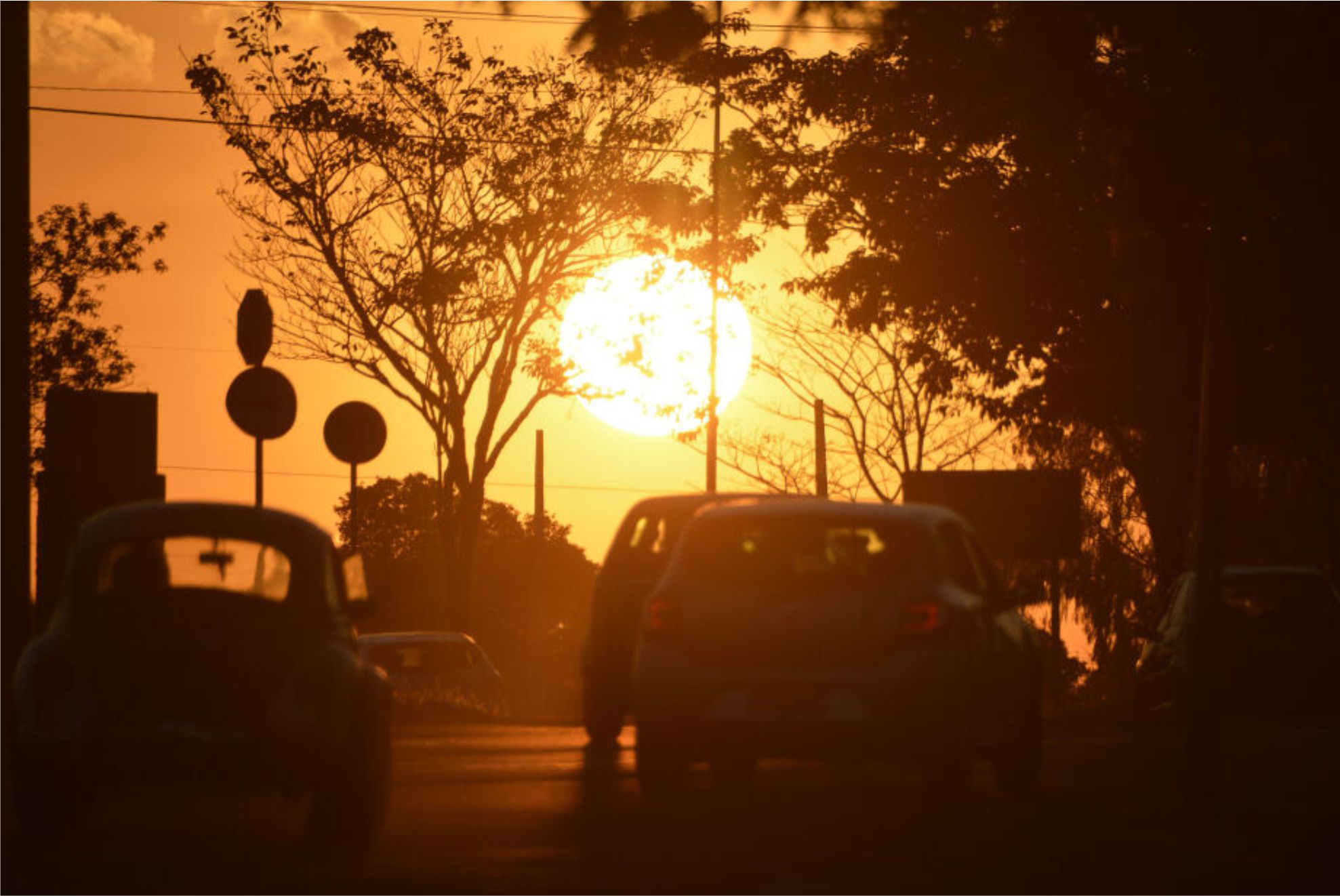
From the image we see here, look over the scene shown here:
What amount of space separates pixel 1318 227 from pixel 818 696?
1632 cm

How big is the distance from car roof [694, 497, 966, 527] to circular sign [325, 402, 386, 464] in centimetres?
955

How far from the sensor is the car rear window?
1202cm

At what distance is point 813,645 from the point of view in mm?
13500

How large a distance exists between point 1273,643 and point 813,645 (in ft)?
43.8

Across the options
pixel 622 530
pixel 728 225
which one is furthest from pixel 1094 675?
pixel 622 530

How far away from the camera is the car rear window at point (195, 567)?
473 inches

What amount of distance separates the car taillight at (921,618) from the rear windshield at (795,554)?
19cm

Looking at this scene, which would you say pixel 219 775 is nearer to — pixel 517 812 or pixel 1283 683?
pixel 517 812

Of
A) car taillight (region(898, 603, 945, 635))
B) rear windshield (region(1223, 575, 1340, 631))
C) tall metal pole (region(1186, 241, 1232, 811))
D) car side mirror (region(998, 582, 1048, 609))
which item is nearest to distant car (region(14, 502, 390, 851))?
car taillight (region(898, 603, 945, 635))

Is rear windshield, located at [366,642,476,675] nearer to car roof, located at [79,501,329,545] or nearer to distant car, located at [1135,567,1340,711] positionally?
distant car, located at [1135,567,1340,711]

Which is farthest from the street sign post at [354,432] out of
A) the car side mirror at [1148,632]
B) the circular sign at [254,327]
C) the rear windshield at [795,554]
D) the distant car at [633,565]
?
the rear windshield at [795,554]

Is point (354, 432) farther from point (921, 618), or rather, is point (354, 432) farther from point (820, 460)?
point (820, 460)

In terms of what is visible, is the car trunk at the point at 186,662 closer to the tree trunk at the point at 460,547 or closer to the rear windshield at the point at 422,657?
the rear windshield at the point at 422,657

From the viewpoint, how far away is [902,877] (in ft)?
34.9
